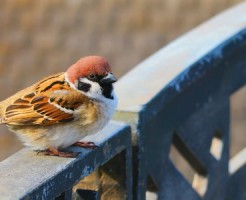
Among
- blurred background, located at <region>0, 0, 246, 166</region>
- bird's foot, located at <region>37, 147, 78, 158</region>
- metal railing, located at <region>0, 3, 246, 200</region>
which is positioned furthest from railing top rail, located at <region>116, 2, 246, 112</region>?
blurred background, located at <region>0, 0, 246, 166</region>

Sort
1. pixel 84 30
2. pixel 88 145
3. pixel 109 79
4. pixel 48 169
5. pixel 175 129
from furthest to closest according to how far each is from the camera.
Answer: pixel 84 30, pixel 175 129, pixel 109 79, pixel 88 145, pixel 48 169

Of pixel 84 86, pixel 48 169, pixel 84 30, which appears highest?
pixel 84 30

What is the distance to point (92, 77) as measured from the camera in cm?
221

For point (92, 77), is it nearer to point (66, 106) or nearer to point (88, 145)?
point (66, 106)

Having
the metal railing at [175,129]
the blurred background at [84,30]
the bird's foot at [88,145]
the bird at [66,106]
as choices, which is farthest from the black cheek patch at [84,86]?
the blurred background at [84,30]

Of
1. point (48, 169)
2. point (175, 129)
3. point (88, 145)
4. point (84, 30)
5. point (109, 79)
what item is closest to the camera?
point (48, 169)

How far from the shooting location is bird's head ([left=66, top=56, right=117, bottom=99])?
7.13 ft

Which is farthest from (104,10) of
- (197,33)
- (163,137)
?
(163,137)

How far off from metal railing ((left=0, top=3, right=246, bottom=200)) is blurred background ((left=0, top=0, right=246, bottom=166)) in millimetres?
4058

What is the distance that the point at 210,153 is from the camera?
2586 mm

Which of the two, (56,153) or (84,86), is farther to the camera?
(84,86)

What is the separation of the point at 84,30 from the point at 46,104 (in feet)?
18.4

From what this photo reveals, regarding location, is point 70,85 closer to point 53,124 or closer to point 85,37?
point 53,124

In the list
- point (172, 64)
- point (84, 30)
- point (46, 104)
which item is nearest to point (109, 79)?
point (46, 104)
